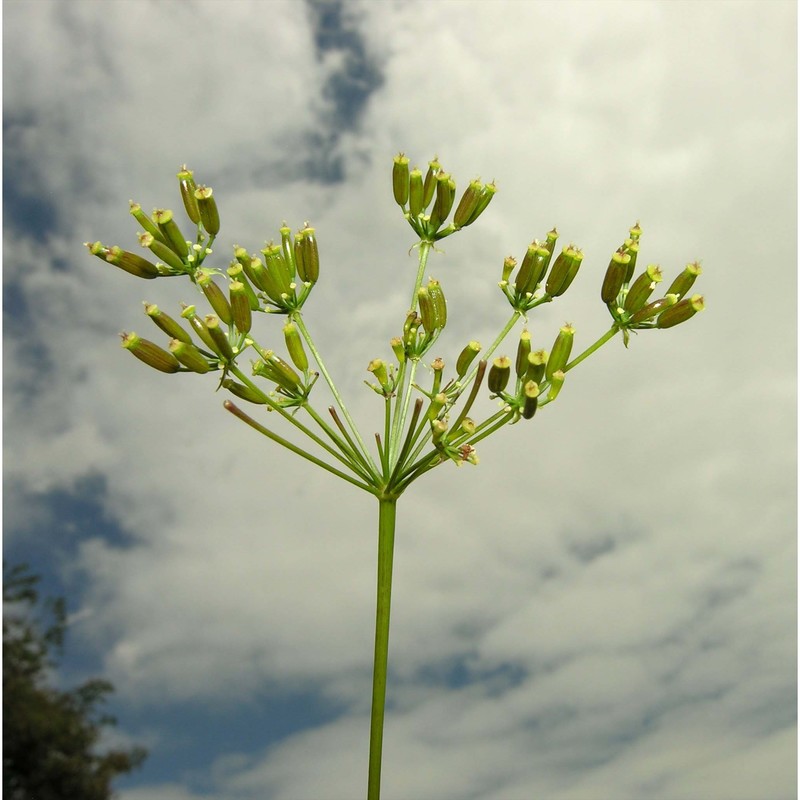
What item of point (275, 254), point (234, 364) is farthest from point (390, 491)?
point (275, 254)

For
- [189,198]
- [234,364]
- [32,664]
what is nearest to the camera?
[234,364]

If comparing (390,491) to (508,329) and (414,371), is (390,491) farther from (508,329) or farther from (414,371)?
(508,329)

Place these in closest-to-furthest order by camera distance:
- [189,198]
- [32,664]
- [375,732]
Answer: [375,732] < [189,198] < [32,664]

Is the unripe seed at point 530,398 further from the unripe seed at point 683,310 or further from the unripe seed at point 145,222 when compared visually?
the unripe seed at point 145,222

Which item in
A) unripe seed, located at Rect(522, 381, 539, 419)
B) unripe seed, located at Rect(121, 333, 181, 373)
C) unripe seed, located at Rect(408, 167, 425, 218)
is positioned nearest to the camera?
unripe seed, located at Rect(522, 381, 539, 419)

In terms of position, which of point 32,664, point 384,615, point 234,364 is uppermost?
point 32,664

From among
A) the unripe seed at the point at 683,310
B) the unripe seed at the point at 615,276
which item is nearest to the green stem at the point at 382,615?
the unripe seed at the point at 615,276

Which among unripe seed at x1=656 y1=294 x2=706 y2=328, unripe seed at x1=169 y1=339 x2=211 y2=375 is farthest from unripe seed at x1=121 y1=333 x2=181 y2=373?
unripe seed at x1=656 y1=294 x2=706 y2=328

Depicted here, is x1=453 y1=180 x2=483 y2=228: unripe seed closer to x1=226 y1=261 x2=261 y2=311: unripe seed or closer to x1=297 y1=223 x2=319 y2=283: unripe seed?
x1=297 y1=223 x2=319 y2=283: unripe seed

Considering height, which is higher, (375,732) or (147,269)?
(147,269)
